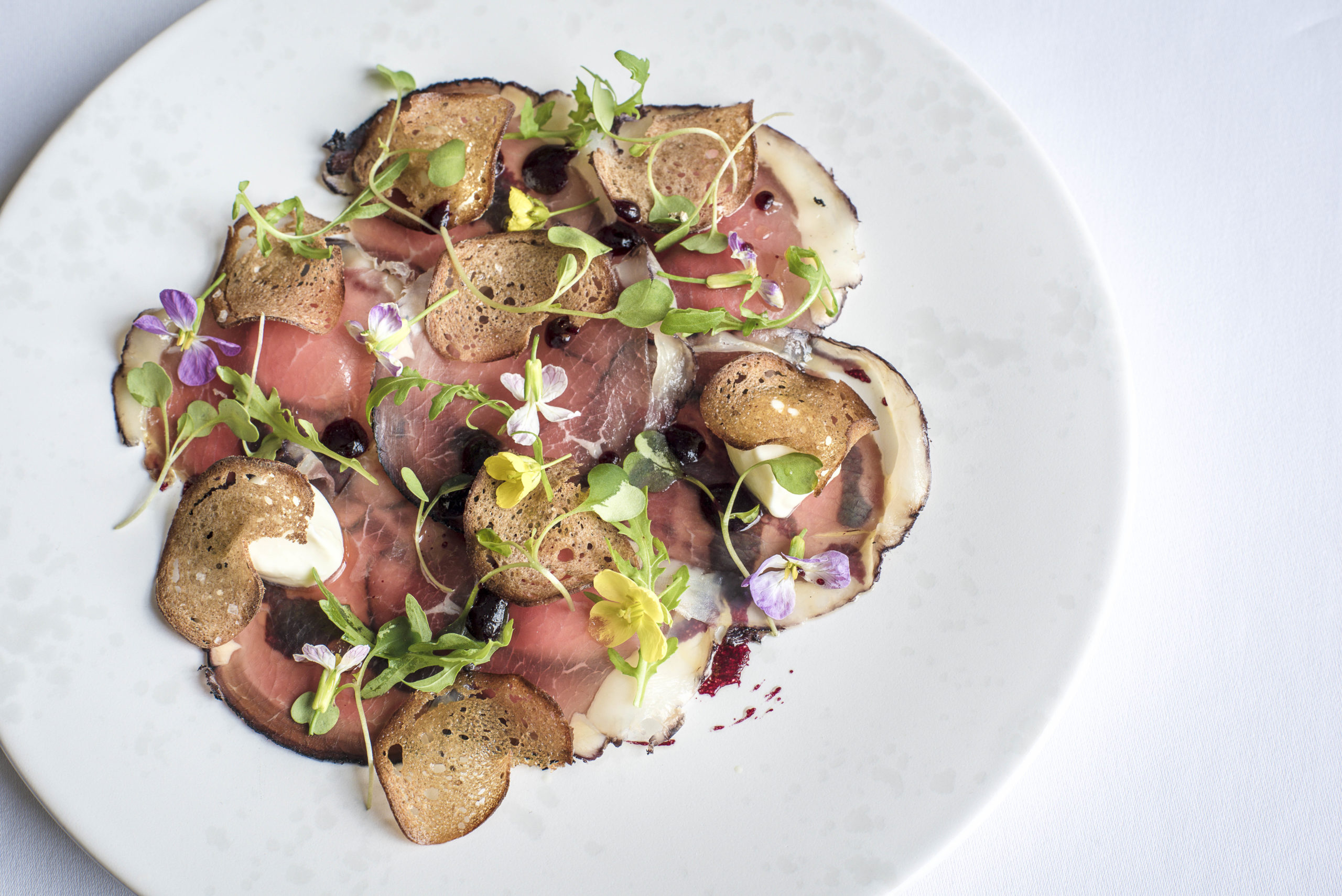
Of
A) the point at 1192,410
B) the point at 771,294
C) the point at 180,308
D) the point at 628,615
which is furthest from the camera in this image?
the point at 1192,410

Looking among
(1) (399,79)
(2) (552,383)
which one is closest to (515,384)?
(2) (552,383)

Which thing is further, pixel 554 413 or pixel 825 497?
pixel 825 497

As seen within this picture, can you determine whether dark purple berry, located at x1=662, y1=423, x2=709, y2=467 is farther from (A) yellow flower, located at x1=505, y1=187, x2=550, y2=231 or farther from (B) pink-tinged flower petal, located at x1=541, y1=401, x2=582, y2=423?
(A) yellow flower, located at x1=505, y1=187, x2=550, y2=231

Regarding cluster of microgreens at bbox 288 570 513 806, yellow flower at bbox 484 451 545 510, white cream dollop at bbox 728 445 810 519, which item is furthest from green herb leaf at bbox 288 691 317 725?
white cream dollop at bbox 728 445 810 519

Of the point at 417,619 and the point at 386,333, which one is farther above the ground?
the point at 386,333

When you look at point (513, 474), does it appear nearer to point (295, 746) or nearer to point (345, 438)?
point (345, 438)

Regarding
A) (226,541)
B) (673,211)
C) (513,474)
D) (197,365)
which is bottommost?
(226,541)

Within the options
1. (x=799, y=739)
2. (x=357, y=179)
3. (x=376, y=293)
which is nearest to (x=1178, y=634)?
(x=799, y=739)
